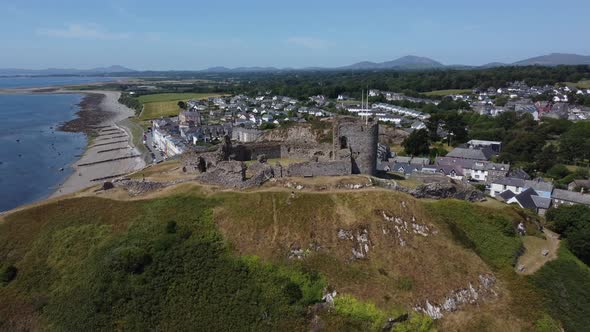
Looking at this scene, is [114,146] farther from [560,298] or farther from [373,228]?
[560,298]

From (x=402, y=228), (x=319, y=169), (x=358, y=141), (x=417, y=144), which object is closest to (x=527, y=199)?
(x=358, y=141)

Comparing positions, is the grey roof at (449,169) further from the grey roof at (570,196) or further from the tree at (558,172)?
the tree at (558,172)

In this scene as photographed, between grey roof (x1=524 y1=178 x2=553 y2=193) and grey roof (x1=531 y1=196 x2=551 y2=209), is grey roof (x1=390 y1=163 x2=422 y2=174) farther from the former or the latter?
grey roof (x1=531 y1=196 x2=551 y2=209)

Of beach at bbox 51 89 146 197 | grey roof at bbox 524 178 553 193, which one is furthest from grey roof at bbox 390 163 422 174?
beach at bbox 51 89 146 197

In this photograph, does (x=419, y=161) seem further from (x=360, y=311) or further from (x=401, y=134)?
(x=360, y=311)

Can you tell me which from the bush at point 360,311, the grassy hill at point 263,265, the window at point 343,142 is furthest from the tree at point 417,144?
the bush at point 360,311

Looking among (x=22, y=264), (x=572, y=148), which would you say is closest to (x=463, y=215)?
(x=22, y=264)
